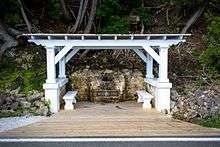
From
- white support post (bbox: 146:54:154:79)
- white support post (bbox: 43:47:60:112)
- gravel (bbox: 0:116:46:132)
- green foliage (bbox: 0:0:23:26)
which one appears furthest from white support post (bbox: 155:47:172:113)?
green foliage (bbox: 0:0:23:26)

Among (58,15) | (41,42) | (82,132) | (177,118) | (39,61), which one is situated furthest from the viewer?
(58,15)

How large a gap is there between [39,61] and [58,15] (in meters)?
2.18

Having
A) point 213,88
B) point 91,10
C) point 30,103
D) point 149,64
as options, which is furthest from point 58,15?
point 213,88

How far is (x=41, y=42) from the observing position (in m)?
11.4

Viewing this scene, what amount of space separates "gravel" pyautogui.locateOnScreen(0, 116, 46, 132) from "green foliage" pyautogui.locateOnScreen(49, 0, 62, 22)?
6513mm

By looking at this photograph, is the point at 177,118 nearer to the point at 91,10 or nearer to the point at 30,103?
the point at 30,103

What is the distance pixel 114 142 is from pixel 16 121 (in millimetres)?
3097

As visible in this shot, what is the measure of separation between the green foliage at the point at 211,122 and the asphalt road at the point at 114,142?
1.53 m

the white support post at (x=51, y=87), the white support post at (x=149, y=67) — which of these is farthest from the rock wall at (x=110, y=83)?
the white support post at (x=51, y=87)

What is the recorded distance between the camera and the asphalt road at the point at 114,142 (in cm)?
761

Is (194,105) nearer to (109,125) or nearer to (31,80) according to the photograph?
(109,125)

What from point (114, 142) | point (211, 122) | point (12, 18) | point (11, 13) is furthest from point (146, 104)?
point (11, 13)

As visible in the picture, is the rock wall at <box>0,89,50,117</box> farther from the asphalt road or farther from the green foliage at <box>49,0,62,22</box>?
the green foliage at <box>49,0,62,22</box>

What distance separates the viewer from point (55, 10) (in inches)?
634
